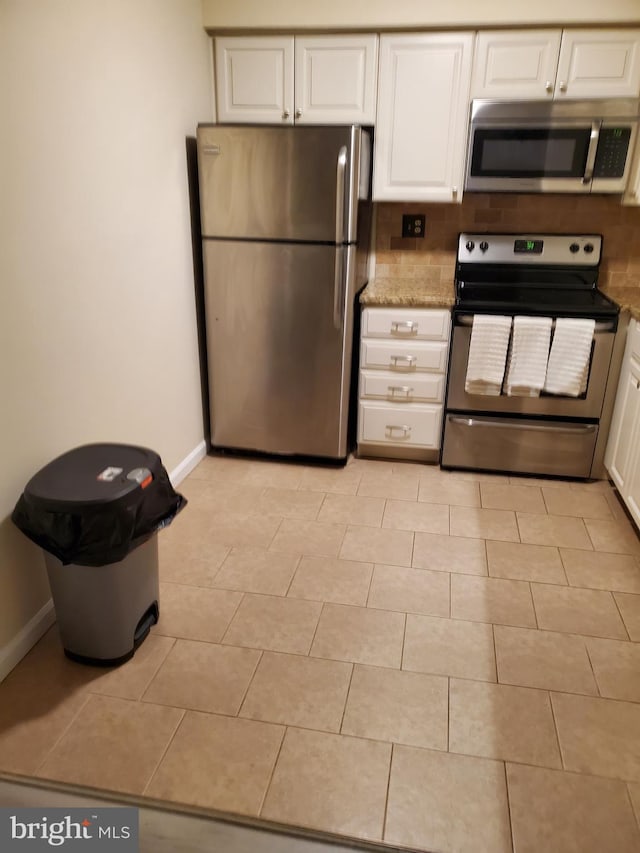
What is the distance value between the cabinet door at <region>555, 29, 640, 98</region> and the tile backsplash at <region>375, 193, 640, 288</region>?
0.54 metres

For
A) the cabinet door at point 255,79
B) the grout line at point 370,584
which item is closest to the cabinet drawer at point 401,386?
the grout line at point 370,584

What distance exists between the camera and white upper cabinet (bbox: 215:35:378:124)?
2904 millimetres

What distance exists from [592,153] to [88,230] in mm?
2236

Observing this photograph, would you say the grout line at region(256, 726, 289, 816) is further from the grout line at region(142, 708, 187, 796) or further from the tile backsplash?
the tile backsplash

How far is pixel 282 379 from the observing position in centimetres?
312

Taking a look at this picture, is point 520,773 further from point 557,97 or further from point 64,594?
point 557,97

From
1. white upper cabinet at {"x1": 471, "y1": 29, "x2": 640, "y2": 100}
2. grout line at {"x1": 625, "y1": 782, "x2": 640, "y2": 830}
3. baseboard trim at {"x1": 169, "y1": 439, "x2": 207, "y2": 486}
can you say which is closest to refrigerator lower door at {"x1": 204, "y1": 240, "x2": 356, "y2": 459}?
baseboard trim at {"x1": 169, "y1": 439, "x2": 207, "y2": 486}

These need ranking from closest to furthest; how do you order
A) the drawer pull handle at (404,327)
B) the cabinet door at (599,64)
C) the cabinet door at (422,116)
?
the cabinet door at (599,64) < the cabinet door at (422,116) < the drawer pull handle at (404,327)

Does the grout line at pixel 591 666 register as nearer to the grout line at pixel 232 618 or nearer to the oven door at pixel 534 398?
the grout line at pixel 232 618

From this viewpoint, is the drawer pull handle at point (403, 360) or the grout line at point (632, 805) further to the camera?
the drawer pull handle at point (403, 360)

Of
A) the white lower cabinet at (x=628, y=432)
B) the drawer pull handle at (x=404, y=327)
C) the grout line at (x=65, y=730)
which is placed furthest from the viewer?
the drawer pull handle at (x=404, y=327)

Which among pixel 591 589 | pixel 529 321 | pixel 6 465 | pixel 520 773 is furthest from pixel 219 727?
pixel 529 321

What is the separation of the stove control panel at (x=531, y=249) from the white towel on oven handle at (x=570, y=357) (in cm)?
59

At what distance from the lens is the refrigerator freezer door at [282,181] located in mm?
2705
